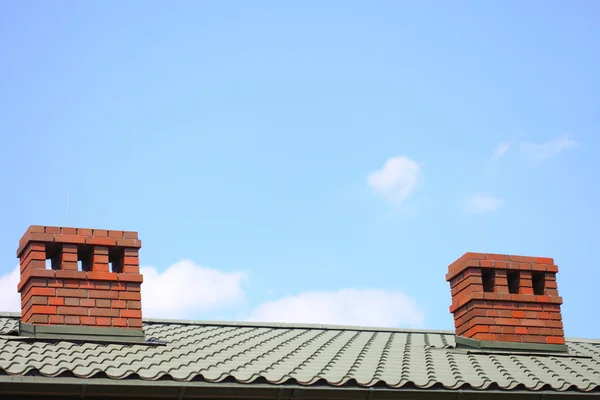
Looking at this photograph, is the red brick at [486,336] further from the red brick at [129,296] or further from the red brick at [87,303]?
the red brick at [87,303]

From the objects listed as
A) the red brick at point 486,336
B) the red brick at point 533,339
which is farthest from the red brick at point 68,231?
the red brick at point 533,339

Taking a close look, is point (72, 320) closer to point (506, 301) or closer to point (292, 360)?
point (292, 360)

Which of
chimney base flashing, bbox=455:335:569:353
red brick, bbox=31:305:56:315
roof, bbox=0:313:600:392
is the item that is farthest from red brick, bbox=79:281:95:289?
chimney base flashing, bbox=455:335:569:353

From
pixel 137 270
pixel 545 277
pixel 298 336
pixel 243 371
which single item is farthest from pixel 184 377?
pixel 545 277

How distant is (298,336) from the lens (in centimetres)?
1265

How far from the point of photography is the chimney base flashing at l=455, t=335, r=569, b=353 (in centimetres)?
1255

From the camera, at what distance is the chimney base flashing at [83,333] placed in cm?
A: 1069

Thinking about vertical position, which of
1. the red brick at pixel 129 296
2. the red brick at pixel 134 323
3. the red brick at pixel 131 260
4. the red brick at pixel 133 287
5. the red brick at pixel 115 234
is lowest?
the red brick at pixel 134 323

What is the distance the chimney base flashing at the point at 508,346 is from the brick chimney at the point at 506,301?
1cm

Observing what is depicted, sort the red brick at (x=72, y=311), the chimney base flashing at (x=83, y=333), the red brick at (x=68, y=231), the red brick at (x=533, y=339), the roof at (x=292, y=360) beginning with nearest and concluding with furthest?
the roof at (x=292, y=360), the chimney base flashing at (x=83, y=333), the red brick at (x=72, y=311), the red brick at (x=68, y=231), the red brick at (x=533, y=339)

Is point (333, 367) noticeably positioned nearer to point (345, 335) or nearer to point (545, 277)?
point (345, 335)

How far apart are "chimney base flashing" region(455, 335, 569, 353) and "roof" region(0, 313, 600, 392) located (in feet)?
0.74

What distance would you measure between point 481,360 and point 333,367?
242 cm

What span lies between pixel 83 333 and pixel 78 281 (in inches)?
26.9
